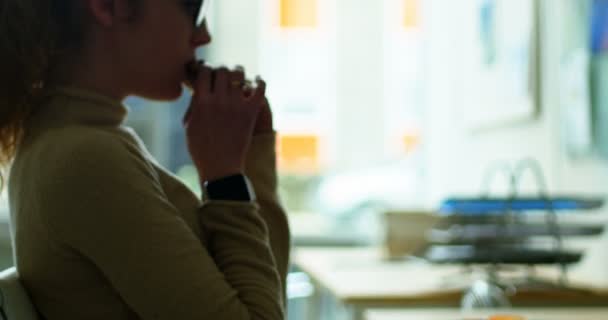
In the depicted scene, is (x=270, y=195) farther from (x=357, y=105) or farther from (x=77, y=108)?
(x=357, y=105)

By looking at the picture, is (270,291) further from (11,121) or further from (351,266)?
(351,266)

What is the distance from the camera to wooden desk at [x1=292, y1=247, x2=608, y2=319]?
1.68 m

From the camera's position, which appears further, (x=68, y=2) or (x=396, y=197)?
(x=396, y=197)

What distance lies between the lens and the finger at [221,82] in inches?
42.3

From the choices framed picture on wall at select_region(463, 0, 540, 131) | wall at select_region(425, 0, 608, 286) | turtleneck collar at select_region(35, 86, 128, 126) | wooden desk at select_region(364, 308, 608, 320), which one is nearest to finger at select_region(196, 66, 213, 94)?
turtleneck collar at select_region(35, 86, 128, 126)

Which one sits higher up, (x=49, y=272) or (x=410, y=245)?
(x=49, y=272)

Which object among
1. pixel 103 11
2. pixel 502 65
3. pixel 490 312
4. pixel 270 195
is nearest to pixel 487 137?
pixel 502 65

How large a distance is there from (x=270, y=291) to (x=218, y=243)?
78 millimetres

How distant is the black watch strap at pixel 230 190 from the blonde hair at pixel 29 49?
8.5 inches

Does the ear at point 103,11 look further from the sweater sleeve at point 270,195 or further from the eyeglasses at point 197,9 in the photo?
the sweater sleeve at point 270,195

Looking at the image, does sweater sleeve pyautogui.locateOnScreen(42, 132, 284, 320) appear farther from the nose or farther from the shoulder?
the nose

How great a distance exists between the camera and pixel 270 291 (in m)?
1.00

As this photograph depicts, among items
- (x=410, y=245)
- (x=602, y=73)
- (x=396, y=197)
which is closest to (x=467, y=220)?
(x=602, y=73)

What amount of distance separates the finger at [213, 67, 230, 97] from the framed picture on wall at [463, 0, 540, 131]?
5.34ft
